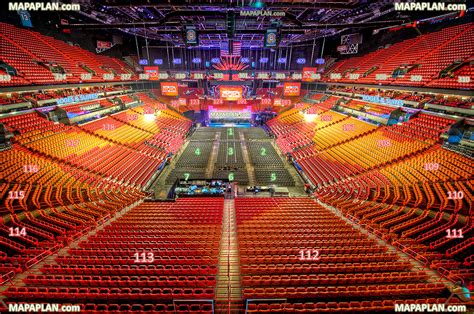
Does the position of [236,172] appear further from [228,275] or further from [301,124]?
[301,124]

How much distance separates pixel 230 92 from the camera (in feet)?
104

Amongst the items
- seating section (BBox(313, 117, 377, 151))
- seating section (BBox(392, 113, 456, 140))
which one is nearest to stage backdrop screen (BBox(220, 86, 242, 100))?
seating section (BBox(313, 117, 377, 151))

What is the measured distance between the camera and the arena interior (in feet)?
17.7

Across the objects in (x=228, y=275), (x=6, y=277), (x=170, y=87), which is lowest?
(x=228, y=275)

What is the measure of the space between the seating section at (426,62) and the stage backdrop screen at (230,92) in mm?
15357

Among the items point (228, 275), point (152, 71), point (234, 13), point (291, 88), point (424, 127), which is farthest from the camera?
point (291, 88)

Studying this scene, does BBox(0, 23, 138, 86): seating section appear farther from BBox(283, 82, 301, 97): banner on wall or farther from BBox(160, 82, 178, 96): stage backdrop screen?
BBox(283, 82, 301, 97): banner on wall

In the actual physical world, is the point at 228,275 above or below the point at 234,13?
below

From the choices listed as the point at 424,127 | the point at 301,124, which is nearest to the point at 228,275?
the point at 424,127

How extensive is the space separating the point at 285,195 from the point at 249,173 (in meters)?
4.43

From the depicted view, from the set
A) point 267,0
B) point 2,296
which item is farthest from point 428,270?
point 267,0

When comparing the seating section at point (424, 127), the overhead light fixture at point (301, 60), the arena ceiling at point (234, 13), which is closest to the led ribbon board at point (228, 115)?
the arena ceiling at point (234, 13)

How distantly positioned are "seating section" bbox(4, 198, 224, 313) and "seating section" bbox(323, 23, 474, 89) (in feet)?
66.4

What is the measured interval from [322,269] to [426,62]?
24.6 metres
